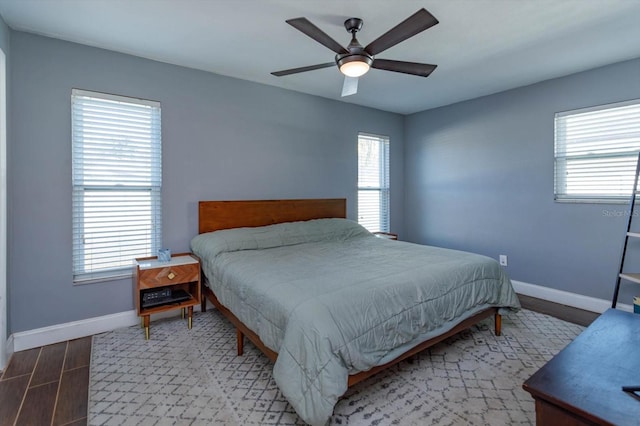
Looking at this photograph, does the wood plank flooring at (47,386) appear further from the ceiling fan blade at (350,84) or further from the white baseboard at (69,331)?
the ceiling fan blade at (350,84)

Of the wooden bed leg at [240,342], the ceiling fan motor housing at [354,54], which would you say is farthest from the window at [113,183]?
the ceiling fan motor housing at [354,54]

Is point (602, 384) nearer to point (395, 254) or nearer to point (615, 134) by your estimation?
point (395, 254)

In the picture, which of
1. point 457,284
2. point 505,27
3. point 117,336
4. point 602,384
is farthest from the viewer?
point 117,336

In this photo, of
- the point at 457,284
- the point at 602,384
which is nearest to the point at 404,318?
the point at 457,284

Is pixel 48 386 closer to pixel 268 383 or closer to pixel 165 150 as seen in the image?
pixel 268 383

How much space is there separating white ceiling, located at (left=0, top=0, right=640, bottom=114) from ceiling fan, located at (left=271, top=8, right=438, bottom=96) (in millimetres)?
309

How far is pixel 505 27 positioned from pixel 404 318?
240cm

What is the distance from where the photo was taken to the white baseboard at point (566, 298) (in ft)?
10.6

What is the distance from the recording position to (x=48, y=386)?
203cm

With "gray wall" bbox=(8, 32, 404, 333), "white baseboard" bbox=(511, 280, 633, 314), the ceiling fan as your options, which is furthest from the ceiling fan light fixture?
"white baseboard" bbox=(511, 280, 633, 314)

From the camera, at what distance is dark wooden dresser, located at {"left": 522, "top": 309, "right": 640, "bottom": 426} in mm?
943

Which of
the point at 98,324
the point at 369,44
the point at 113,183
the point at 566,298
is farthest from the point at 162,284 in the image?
the point at 566,298

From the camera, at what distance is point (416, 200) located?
518 cm

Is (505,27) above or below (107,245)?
above
